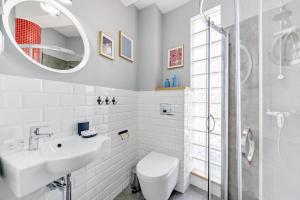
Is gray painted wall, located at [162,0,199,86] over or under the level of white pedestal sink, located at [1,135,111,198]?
over

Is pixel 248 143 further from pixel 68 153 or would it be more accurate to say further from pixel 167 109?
pixel 68 153

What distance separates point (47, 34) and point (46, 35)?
1 centimetres

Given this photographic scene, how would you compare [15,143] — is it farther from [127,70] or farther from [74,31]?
[127,70]

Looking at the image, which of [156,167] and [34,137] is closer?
[34,137]

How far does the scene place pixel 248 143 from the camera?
1116 mm

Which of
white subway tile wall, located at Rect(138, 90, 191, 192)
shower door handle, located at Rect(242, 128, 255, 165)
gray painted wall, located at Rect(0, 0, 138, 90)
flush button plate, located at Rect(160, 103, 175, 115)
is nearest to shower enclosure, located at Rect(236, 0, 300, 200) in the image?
shower door handle, located at Rect(242, 128, 255, 165)

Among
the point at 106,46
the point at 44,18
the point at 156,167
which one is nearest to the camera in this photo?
the point at 44,18

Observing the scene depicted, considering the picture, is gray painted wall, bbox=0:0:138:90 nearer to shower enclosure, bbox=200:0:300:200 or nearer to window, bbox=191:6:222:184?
window, bbox=191:6:222:184

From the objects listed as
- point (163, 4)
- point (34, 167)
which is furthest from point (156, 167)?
point (163, 4)

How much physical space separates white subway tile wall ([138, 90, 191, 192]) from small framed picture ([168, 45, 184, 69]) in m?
0.46

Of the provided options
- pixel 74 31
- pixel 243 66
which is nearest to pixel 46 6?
pixel 74 31

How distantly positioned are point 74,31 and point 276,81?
69.2 inches

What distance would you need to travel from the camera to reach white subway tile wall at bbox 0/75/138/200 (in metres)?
0.82

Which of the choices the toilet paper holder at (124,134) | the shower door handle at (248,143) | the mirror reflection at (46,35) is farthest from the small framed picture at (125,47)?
the shower door handle at (248,143)
